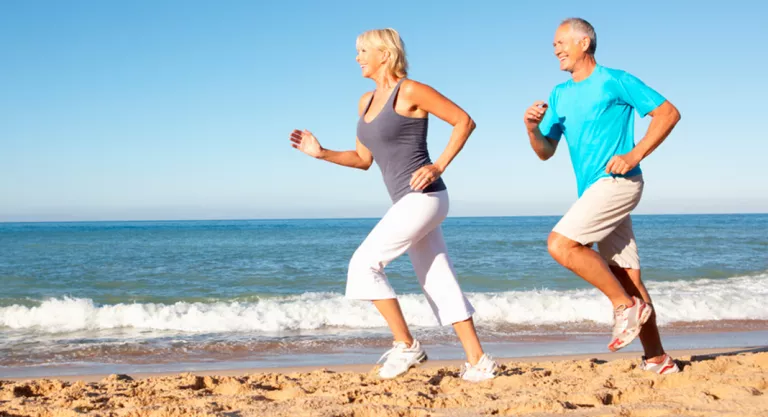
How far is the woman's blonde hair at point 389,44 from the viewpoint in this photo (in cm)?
362

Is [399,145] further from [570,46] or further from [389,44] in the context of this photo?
[570,46]

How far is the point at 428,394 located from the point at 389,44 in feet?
6.13

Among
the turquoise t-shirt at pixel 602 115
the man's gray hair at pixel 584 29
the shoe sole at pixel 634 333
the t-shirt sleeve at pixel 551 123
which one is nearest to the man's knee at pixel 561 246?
the turquoise t-shirt at pixel 602 115

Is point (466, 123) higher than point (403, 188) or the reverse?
higher

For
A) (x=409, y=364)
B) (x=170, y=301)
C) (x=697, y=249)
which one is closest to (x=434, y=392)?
(x=409, y=364)

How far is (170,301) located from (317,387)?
9.76m

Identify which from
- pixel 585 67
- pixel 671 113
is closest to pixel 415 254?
pixel 585 67

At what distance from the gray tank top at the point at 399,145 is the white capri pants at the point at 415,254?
95 mm

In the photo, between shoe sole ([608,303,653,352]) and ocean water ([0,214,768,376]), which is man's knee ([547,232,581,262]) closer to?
shoe sole ([608,303,653,352])

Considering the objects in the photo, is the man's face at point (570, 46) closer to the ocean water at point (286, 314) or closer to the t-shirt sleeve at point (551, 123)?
the t-shirt sleeve at point (551, 123)

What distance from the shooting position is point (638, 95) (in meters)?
3.42

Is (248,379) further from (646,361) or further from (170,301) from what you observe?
(170,301)

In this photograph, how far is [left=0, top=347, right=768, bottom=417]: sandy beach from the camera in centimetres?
311

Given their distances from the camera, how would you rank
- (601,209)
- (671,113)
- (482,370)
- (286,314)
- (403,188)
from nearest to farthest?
(671,113), (601,209), (403,188), (482,370), (286,314)
